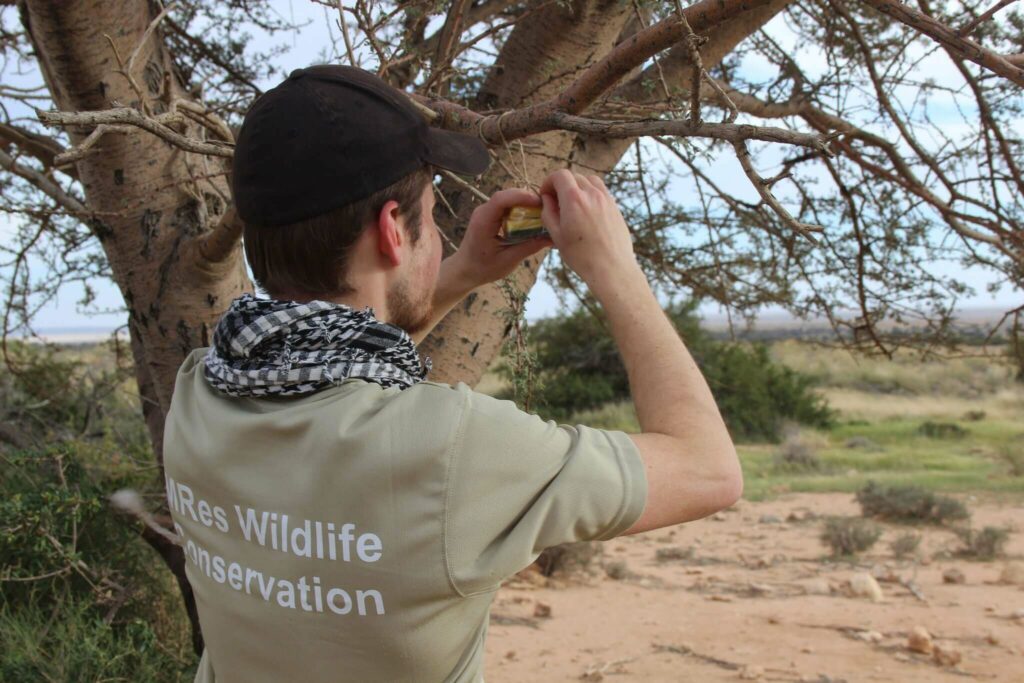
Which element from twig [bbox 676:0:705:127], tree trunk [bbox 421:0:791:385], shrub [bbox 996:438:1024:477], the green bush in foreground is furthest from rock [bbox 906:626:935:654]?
shrub [bbox 996:438:1024:477]

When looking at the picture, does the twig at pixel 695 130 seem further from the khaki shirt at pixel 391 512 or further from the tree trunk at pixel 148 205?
the tree trunk at pixel 148 205

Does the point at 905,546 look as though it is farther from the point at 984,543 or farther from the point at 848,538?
the point at 984,543

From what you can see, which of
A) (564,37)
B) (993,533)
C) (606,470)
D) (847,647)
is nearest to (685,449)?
(606,470)

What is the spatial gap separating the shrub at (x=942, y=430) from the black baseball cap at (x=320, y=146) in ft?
60.0

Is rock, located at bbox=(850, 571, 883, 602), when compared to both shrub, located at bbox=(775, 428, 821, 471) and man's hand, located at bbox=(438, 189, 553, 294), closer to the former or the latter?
man's hand, located at bbox=(438, 189, 553, 294)

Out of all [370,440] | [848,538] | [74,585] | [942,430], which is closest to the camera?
[370,440]

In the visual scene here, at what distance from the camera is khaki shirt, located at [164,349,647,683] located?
45.3 inches

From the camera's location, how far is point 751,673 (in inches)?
201

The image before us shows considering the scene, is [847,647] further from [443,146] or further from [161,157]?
[443,146]

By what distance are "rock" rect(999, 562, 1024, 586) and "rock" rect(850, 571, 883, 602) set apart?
114 centimetres

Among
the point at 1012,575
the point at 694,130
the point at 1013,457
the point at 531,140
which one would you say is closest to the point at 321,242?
the point at 694,130

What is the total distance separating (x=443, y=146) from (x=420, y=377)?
0.37 m

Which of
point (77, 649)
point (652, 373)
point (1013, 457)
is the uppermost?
point (652, 373)

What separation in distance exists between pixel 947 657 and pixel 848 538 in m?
3.23
